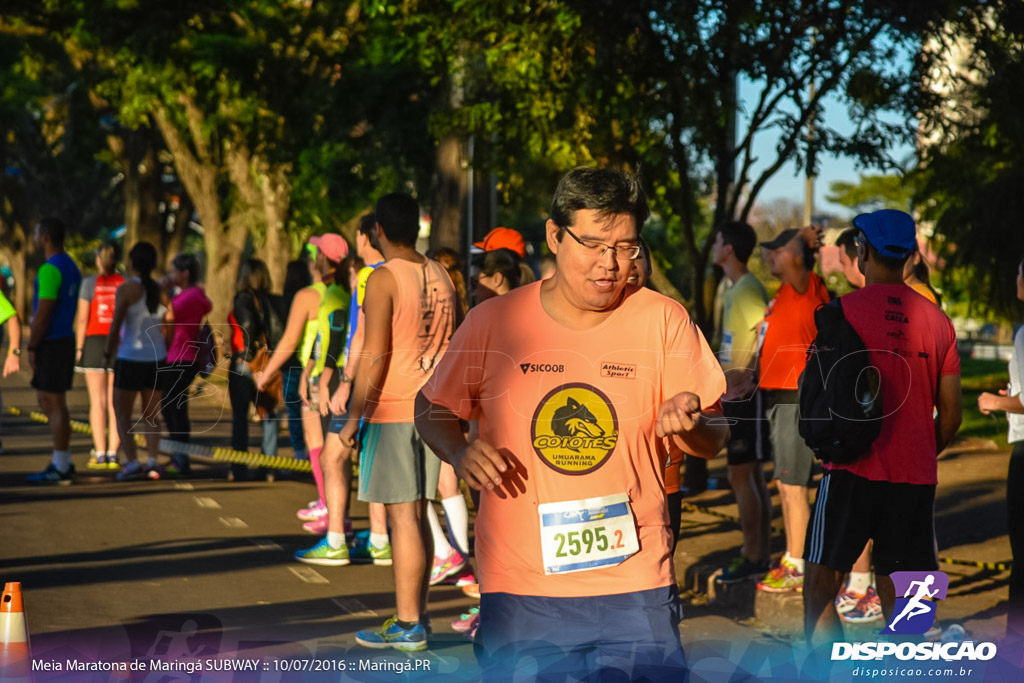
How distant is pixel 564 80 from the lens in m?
11.2

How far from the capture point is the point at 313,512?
9.73m

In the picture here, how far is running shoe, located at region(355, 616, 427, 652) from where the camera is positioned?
19.7 feet

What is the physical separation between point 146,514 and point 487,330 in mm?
6801

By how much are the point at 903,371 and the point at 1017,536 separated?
0.99 m

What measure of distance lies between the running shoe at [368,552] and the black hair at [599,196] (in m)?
5.14

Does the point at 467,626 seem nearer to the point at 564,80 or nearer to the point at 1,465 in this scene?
the point at 564,80

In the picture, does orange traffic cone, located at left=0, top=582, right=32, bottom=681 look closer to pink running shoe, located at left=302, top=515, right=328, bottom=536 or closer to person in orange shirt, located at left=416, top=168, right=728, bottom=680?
person in orange shirt, located at left=416, top=168, right=728, bottom=680

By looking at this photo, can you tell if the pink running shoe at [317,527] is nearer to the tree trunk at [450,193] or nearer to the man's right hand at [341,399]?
the man's right hand at [341,399]

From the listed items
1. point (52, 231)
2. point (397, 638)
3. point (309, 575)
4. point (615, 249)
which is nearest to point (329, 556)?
point (309, 575)

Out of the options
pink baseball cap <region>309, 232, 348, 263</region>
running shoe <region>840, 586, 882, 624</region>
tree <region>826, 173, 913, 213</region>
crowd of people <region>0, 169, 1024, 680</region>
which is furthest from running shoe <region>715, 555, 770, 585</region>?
tree <region>826, 173, 913, 213</region>

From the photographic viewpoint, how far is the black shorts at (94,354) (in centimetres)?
1180

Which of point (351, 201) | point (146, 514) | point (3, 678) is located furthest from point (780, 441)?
point (351, 201)

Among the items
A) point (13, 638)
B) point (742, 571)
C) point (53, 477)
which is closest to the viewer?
point (13, 638)

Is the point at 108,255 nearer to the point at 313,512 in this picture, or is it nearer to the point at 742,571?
the point at 313,512
